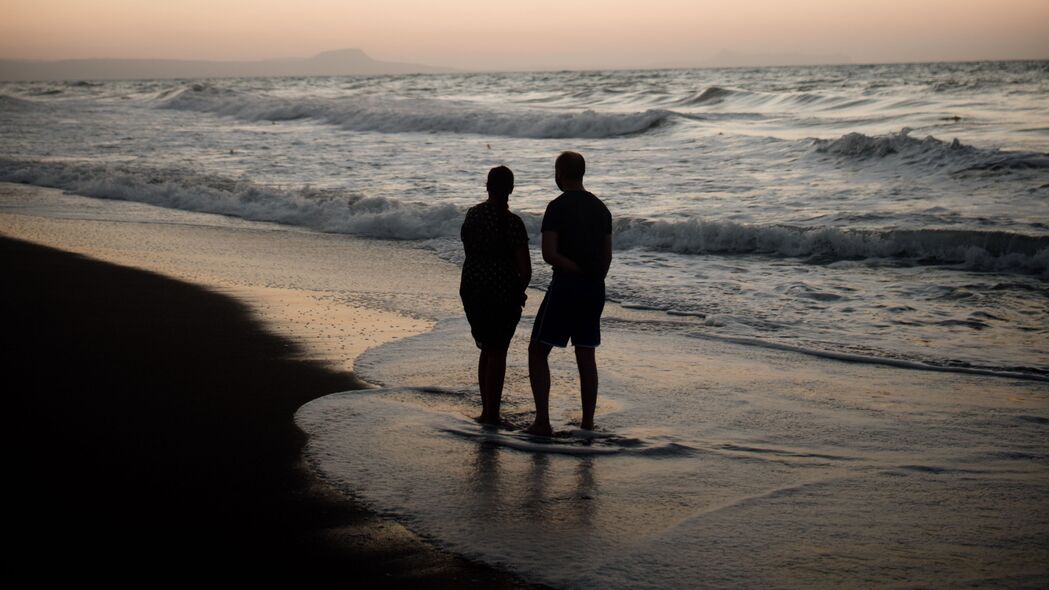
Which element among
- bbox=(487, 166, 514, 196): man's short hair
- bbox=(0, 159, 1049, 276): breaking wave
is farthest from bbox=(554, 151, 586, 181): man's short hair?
bbox=(0, 159, 1049, 276): breaking wave

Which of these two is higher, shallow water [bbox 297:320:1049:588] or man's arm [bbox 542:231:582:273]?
man's arm [bbox 542:231:582:273]

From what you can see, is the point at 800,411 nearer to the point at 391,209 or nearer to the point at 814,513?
the point at 814,513

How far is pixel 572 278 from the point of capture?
5.25 m

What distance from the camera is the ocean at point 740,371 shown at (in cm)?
399

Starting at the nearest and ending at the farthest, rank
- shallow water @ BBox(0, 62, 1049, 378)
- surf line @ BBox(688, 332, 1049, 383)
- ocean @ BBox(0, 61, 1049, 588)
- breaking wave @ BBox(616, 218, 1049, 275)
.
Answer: ocean @ BBox(0, 61, 1049, 588) < surf line @ BBox(688, 332, 1049, 383) < shallow water @ BBox(0, 62, 1049, 378) < breaking wave @ BBox(616, 218, 1049, 275)

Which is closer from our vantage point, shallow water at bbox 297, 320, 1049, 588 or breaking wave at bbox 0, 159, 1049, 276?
shallow water at bbox 297, 320, 1049, 588

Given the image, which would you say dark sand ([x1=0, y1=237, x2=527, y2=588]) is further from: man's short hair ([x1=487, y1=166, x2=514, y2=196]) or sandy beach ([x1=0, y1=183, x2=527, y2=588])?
man's short hair ([x1=487, y1=166, x2=514, y2=196])

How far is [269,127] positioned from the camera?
36844 mm

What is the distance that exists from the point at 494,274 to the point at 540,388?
68 centimetres

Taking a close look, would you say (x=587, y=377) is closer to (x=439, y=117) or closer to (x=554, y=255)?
(x=554, y=255)

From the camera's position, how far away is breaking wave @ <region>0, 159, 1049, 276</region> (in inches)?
453

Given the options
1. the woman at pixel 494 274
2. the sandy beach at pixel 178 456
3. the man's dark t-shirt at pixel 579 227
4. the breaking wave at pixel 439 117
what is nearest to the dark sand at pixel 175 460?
the sandy beach at pixel 178 456

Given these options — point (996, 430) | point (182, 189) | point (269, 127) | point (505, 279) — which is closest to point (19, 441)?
point (505, 279)

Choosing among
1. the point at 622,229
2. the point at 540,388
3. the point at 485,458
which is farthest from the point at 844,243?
the point at 485,458
